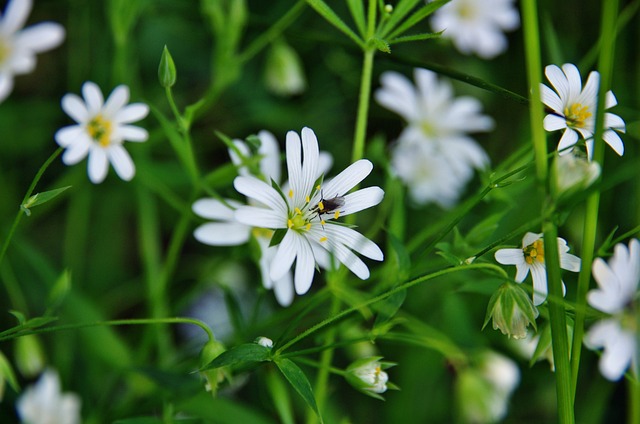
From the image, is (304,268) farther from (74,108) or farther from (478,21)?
(478,21)

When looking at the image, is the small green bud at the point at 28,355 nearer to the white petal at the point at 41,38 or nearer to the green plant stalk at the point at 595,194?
the white petal at the point at 41,38

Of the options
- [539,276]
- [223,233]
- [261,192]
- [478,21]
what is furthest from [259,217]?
[478,21]

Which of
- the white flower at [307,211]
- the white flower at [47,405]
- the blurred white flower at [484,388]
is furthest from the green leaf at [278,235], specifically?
the white flower at [47,405]

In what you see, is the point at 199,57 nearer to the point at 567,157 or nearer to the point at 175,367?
the point at 175,367

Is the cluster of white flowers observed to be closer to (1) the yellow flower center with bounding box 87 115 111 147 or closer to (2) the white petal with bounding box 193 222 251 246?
(2) the white petal with bounding box 193 222 251 246

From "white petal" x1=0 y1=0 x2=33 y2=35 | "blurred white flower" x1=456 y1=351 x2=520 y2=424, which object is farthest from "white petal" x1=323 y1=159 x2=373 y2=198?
"white petal" x1=0 y1=0 x2=33 y2=35

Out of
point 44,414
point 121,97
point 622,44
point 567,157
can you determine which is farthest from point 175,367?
point 622,44
